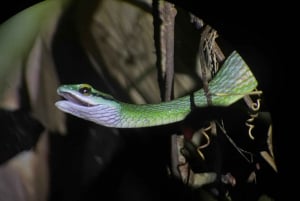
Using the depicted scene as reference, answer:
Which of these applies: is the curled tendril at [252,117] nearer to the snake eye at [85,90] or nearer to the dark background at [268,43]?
the dark background at [268,43]

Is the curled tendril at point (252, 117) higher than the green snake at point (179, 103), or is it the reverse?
the green snake at point (179, 103)

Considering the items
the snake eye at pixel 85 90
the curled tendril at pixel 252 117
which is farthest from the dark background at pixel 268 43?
the snake eye at pixel 85 90

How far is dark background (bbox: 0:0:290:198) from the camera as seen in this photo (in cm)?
112

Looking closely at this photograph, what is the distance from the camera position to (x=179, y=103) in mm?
1120

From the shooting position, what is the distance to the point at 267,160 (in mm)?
1121

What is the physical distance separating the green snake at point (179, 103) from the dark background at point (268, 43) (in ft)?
0.09

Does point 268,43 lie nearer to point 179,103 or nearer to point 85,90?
point 179,103

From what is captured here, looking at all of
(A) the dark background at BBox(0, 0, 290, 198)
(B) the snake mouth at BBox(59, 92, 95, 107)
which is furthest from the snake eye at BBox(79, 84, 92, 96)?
(A) the dark background at BBox(0, 0, 290, 198)

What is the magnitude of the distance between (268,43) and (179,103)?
23 centimetres

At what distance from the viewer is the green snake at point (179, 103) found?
1.11m

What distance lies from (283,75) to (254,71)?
8cm

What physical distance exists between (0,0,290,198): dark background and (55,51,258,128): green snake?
0.03 m

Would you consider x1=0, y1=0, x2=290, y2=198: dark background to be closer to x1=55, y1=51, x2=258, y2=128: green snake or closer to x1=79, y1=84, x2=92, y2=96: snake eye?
x1=55, y1=51, x2=258, y2=128: green snake

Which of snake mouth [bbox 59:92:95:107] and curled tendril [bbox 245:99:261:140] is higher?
snake mouth [bbox 59:92:95:107]
